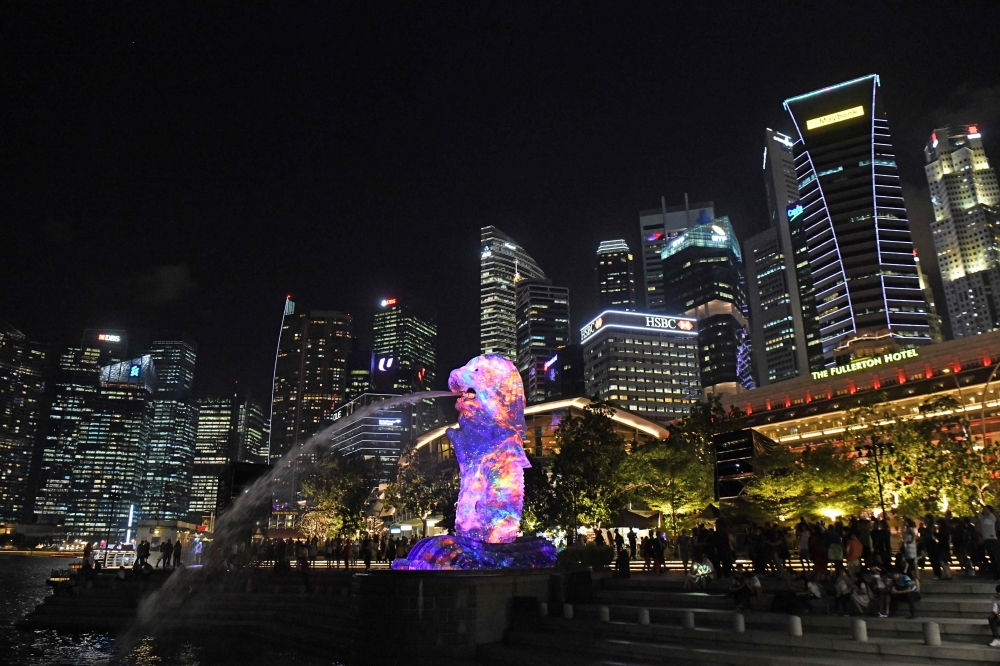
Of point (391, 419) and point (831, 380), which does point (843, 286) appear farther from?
point (391, 419)

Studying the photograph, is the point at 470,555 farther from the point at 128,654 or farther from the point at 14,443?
the point at 14,443

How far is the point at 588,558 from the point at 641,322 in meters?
154

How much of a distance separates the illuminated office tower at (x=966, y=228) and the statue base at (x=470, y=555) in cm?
19099

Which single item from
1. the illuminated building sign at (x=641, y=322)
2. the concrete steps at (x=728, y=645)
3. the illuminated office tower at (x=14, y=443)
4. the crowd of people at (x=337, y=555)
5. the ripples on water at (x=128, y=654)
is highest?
the illuminated building sign at (x=641, y=322)

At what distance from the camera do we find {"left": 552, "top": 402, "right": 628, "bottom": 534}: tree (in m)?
36.0

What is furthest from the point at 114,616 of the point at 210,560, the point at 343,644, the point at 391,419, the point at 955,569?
the point at 391,419

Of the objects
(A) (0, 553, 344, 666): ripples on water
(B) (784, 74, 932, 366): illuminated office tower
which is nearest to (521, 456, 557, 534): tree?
(A) (0, 553, 344, 666): ripples on water

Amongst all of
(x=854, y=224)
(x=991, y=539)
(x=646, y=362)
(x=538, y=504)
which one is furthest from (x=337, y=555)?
(x=854, y=224)

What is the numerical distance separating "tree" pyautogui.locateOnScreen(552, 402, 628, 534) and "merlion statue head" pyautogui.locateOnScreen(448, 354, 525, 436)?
1632 cm

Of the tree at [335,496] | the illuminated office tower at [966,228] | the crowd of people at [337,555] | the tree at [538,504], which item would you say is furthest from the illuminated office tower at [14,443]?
the illuminated office tower at [966,228]

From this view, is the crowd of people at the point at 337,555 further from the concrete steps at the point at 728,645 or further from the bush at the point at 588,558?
the concrete steps at the point at 728,645

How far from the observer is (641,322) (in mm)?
172500

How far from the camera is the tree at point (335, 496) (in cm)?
4534

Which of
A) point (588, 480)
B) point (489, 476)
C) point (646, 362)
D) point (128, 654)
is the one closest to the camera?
point (128, 654)
